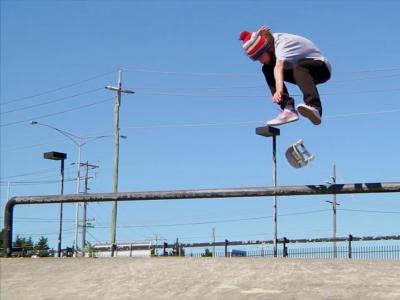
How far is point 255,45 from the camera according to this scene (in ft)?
19.6

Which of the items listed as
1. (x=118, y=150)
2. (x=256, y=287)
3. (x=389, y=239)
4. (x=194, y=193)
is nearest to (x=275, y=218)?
(x=389, y=239)

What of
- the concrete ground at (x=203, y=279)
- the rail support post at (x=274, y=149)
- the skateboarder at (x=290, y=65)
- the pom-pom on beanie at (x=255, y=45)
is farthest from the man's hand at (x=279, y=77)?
the rail support post at (x=274, y=149)

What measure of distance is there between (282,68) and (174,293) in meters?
2.36

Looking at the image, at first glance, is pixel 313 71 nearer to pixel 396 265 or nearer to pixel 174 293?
pixel 396 265

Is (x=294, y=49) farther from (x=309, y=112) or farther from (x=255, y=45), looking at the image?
(x=309, y=112)

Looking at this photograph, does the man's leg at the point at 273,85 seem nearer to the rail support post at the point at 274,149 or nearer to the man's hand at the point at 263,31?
the man's hand at the point at 263,31

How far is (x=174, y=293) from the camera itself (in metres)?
4.95

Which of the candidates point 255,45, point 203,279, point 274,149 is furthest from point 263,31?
point 274,149

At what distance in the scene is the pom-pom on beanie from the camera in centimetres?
596

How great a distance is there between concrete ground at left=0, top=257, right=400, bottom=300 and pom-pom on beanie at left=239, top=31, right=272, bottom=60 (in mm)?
1983

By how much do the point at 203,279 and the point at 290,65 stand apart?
7.18 ft

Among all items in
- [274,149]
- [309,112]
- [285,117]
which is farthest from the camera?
[274,149]

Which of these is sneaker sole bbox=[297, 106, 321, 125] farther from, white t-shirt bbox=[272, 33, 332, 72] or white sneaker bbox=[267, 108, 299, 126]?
white t-shirt bbox=[272, 33, 332, 72]

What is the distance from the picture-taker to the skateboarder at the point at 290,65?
231 inches
